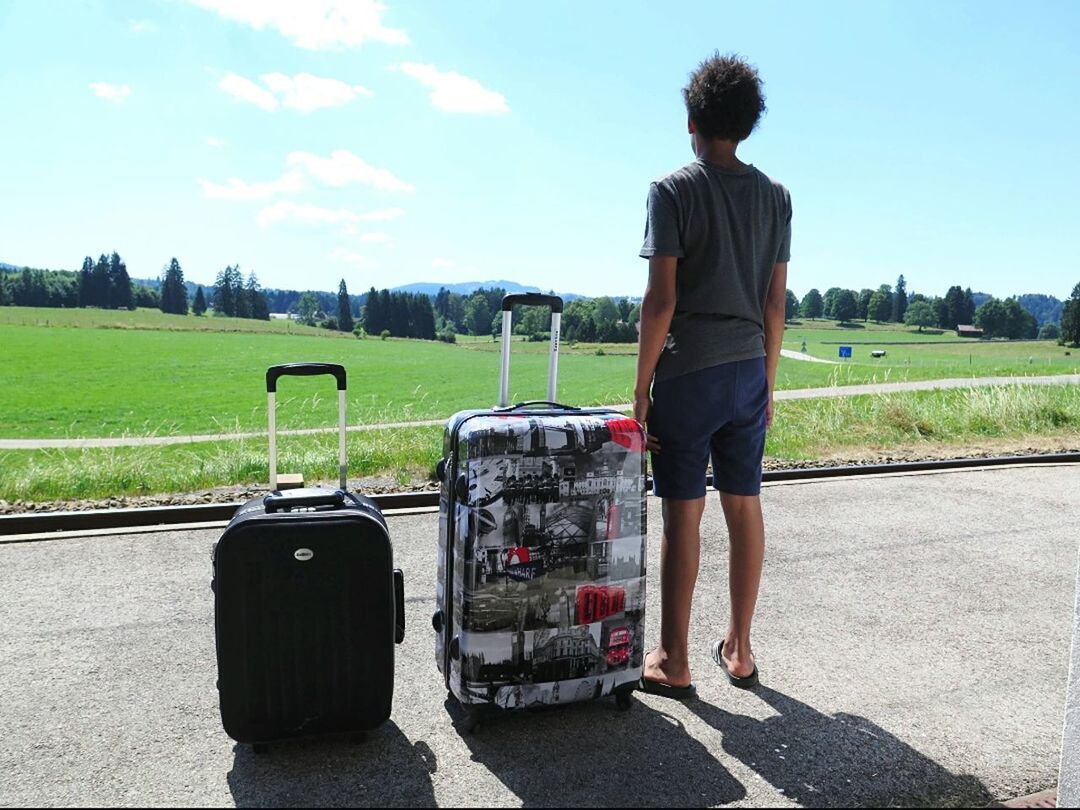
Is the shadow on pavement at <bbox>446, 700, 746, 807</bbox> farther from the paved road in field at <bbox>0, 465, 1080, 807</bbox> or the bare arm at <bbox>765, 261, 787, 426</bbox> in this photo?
the bare arm at <bbox>765, 261, 787, 426</bbox>

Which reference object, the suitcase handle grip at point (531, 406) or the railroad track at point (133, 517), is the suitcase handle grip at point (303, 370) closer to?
the suitcase handle grip at point (531, 406)

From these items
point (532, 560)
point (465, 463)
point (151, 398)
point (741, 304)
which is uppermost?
point (741, 304)

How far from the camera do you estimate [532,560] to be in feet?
8.92

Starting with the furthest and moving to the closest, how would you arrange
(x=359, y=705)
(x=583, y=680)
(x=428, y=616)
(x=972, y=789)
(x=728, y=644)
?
(x=428, y=616), (x=728, y=644), (x=583, y=680), (x=359, y=705), (x=972, y=789)

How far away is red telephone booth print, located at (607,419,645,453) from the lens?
110 inches

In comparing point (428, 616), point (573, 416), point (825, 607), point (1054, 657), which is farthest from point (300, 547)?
point (1054, 657)

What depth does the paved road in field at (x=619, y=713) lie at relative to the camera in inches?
97.1

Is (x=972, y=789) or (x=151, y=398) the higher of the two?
(x=972, y=789)

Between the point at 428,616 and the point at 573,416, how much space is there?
1.54 meters

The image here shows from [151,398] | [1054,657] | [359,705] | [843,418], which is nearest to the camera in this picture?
[359,705]

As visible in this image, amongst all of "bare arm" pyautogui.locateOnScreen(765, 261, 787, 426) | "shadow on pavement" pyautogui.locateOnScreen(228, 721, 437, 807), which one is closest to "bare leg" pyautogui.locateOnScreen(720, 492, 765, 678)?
"bare arm" pyautogui.locateOnScreen(765, 261, 787, 426)

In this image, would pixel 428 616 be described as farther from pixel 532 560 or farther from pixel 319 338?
pixel 319 338

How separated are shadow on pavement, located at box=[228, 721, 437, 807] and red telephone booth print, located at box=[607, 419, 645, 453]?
3.83ft

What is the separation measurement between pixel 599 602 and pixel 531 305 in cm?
104
